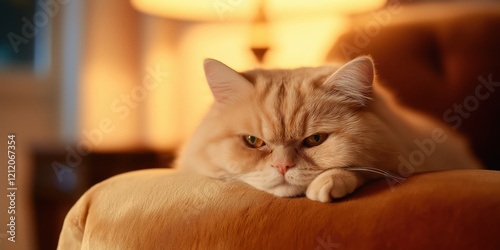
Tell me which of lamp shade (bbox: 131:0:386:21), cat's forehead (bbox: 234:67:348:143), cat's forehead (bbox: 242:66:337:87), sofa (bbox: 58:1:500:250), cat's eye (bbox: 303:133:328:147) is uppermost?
lamp shade (bbox: 131:0:386:21)

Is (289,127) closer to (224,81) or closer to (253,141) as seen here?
(253,141)

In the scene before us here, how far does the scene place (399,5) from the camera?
5.25ft

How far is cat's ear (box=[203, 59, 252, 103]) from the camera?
46.1 inches

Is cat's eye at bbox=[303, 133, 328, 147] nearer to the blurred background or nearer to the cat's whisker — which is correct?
the cat's whisker

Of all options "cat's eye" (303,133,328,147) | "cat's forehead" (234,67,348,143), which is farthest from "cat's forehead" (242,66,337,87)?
"cat's eye" (303,133,328,147)

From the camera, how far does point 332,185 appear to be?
2.94 ft

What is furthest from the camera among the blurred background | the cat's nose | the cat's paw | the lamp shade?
the lamp shade

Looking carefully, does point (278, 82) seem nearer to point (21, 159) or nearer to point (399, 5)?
point (399, 5)

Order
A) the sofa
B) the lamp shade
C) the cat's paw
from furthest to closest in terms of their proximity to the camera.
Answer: the lamp shade → the cat's paw → the sofa

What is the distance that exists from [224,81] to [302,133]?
0.79ft

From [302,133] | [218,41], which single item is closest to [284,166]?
[302,133]

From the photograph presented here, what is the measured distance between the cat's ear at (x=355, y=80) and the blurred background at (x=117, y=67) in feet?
1.64

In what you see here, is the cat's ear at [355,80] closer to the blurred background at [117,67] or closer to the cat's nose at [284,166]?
the cat's nose at [284,166]

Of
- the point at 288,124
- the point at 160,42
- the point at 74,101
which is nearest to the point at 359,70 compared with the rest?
the point at 288,124
